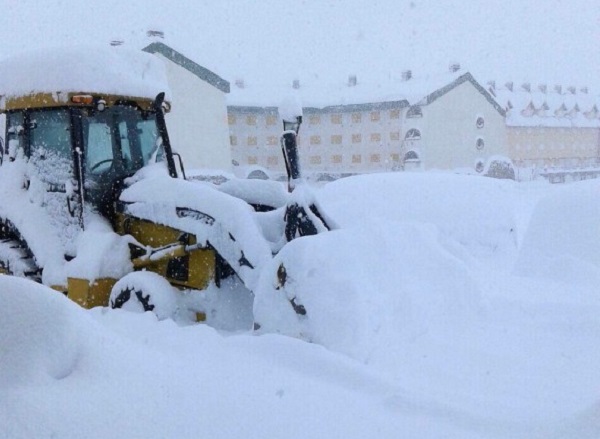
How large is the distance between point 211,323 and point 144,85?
233 centimetres

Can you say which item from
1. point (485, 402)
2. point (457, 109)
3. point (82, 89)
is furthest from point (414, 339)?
point (457, 109)

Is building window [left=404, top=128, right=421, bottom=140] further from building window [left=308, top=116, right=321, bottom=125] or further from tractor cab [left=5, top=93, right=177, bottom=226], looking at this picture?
tractor cab [left=5, top=93, right=177, bottom=226]

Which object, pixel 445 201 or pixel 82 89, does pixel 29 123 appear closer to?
pixel 82 89

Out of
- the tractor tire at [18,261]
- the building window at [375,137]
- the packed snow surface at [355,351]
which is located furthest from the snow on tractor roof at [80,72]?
the building window at [375,137]

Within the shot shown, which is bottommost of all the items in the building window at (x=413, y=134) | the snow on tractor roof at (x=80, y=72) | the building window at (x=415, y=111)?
the snow on tractor roof at (x=80, y=72)

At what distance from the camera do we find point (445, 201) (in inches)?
312

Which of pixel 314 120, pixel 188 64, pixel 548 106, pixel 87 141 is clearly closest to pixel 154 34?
pixel 188 64

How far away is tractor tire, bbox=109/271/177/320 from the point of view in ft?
14.8

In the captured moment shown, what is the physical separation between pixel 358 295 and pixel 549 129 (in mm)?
43080

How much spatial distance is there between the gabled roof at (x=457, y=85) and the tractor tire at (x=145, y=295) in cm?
2989

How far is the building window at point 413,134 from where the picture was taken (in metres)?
32.9

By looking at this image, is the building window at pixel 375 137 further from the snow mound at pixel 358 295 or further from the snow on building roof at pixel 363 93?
the snow mound at pixel 358 295

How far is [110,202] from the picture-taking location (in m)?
5.02

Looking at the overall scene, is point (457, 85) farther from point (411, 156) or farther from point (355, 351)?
point (355, 351)
